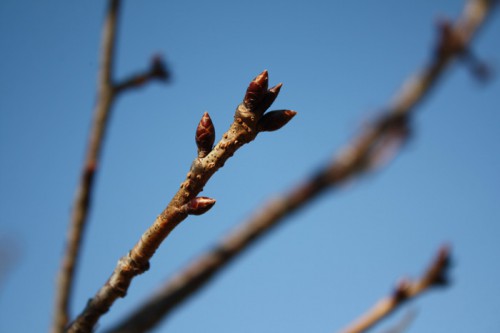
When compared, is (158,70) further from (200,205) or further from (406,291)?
(406,291)

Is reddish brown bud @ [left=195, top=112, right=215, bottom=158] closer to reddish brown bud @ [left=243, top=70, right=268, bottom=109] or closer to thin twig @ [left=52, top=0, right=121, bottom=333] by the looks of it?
reddish brown bud @ [left=243, top=70, right=268, bottom=109]

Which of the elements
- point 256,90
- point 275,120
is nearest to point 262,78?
point 256,90

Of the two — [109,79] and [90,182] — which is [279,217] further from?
[109,79]

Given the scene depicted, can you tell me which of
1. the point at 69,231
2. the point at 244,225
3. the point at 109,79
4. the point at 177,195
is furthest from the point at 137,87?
the point at 244,225

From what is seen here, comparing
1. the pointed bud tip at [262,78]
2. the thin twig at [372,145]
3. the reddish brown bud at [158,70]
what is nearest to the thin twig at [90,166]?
the reddish brown bud at [158,70]

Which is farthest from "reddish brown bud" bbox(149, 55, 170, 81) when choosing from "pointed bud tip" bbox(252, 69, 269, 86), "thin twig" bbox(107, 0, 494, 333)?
"thin twig" bbox(107, 0, 494, 333)

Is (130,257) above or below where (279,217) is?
above

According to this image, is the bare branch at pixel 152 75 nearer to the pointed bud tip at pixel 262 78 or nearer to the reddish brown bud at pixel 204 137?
the reddish brown bud at pixel 204 137
